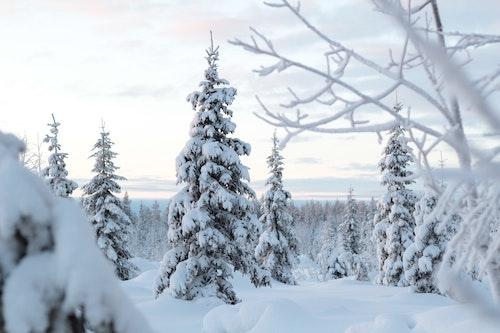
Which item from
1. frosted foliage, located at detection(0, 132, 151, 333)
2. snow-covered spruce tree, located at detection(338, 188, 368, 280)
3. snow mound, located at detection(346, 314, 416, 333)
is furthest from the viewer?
snow-covered spruce tree, located at detection(338, 188, 368, 280)

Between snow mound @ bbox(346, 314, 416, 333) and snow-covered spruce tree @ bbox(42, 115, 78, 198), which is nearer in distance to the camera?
snow mound @ bbox(346, 314, 416, 333)

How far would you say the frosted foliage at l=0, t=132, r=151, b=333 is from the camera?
1869 mm

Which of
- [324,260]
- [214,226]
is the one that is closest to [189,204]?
[214,226]

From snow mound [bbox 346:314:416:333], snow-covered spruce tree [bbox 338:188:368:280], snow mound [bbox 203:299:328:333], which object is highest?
snow mound [bbox 346:314:416:333]

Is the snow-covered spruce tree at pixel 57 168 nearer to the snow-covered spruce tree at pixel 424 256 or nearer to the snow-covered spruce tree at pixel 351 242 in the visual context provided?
the snow-covered spruce tree at pixel 424 256

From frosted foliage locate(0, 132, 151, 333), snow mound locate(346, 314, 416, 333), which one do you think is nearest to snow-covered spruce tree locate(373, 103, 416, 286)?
snow mound locate(346, 314, 416, 333)

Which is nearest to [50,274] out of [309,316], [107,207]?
A: [309,316]

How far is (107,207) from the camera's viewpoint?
27328 mm

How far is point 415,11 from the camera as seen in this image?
2828mm

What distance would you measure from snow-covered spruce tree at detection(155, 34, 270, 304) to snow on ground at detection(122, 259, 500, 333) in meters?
0.90

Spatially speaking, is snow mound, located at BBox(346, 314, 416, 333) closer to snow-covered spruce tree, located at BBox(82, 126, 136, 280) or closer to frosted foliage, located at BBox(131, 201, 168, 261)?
snow-covered spruce tree, located at BBox(82, 126, 136, 280)

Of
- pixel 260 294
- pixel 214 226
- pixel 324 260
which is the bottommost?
pixel 324 260

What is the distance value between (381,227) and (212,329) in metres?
20.1

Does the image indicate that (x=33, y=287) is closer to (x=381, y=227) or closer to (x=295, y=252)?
(x=381, y=227)
